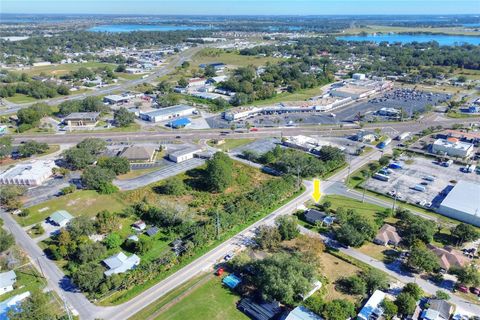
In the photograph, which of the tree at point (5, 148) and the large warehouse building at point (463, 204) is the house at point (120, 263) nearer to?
the large warehouse building at point (463, 204)

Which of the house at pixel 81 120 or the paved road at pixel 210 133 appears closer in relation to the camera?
the paved road at pixel 210 133

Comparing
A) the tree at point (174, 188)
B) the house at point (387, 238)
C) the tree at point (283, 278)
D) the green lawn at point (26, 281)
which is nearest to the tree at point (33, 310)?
the green lawn at point (26, 281)

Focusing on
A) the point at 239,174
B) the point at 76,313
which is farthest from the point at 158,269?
the point at 239,174

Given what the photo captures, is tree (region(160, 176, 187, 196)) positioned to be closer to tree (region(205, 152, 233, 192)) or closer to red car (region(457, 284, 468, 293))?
tree (region(205, 152, 233, 192))

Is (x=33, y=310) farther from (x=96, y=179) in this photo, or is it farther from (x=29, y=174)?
(x=29, y=174)

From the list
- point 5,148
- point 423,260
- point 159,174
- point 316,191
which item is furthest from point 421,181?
point 5,148
